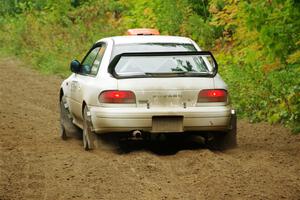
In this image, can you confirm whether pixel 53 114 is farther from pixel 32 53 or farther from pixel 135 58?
pixel 32 53

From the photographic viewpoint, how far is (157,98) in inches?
383

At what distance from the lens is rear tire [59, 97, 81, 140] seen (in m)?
12.0

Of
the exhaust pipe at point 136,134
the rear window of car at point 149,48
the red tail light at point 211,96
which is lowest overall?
the exhaust pipe at point 136,134

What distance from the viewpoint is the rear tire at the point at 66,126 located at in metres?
12.0

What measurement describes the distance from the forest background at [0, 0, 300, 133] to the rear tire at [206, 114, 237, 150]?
1.77m

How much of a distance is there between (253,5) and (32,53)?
15735 mm

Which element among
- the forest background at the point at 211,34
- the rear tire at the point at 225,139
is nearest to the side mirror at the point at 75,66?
the rear tire at the point at 225,139

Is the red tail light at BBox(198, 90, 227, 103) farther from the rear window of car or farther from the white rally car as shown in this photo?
the rear window of car

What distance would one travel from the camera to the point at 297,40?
1215 centimetres

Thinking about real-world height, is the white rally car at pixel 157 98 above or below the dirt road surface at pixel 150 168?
above

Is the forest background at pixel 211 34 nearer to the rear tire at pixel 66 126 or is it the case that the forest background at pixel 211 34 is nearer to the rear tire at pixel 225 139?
the rear tire at pixel 225 139

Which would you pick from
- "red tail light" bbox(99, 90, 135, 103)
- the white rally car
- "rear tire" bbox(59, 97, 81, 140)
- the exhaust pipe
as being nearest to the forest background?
the white rally car

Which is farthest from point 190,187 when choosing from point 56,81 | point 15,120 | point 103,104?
point 56,81

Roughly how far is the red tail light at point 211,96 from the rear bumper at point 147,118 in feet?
0.32
